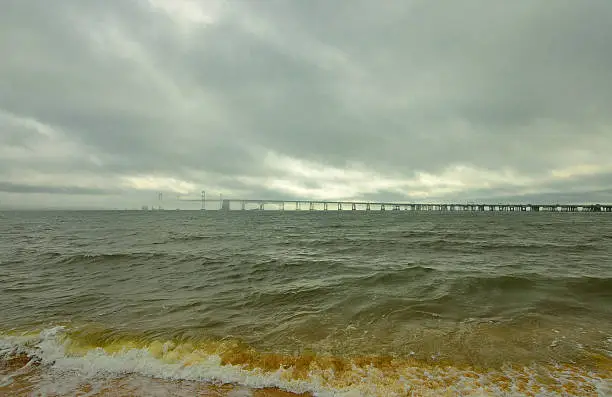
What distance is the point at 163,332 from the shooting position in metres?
7.52

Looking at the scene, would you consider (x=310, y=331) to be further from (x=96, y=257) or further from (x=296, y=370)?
(x=96, y=257)

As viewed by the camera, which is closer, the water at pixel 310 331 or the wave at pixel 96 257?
the water at pixel 310 331

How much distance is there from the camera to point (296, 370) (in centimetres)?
565

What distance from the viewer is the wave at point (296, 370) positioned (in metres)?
5.07

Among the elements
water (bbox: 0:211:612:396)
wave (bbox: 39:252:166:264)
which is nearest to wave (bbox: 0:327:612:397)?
water (bbox: 0:211:612:396)

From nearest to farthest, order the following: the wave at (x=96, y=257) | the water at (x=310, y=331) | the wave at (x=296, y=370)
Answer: the wave at (x=296, y=370) < the water at (x=310, y=331) < the wave at (x=96, y=257)

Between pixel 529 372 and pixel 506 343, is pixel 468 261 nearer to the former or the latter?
pixel 506 343

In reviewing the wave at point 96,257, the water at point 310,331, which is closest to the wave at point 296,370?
the water at point 310,331

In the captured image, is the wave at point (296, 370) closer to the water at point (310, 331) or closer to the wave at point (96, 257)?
the water at point (310, 331)

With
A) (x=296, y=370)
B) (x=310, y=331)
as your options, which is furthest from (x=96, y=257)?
(x=296, y=370)

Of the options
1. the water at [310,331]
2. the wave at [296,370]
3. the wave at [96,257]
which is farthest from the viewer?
the wave at [96,257]

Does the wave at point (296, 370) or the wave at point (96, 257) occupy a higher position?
the wave at point (296, 370)

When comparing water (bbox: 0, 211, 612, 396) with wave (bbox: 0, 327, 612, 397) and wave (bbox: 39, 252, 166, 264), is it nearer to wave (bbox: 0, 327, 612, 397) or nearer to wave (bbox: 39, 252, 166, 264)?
wave (bbox: 0, 327, 612, 397)

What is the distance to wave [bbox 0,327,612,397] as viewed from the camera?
199 inches
